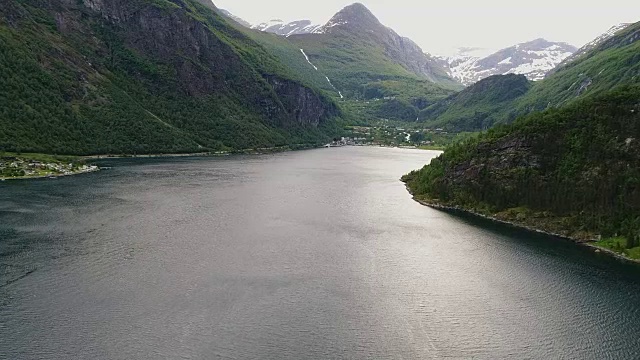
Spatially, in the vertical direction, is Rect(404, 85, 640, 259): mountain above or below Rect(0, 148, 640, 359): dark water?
above

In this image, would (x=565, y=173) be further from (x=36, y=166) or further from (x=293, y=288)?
(x=36, y=166)

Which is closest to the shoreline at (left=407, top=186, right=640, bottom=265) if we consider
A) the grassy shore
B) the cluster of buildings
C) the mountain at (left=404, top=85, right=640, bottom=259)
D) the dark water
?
the mountain at (left=404, top=85, right=640, bottom=259)

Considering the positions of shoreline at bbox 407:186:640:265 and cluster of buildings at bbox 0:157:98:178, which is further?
cluster of buildings at bbox 0:157:98:178

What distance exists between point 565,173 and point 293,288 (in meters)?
74.9

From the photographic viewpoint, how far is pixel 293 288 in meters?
71.3

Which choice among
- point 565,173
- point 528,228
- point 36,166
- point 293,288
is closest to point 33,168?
point 36,166

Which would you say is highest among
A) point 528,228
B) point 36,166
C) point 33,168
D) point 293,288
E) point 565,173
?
point 565,173

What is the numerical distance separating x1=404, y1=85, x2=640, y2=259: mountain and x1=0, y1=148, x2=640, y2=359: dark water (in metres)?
10.3

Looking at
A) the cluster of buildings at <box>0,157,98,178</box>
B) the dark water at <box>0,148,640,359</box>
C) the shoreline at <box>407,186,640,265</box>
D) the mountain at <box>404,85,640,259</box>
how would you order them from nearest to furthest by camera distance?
the dark water at <box>0,148,640,359</box>
the shoreline at <box>407,186,640,265</box>
the mountain at <box>404,85,640,259</box>
the cluster of buildings at <box>0,157,98,178</box>

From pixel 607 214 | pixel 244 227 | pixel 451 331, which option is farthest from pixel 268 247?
pixel 607 214

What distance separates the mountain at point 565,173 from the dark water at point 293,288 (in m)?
10.3

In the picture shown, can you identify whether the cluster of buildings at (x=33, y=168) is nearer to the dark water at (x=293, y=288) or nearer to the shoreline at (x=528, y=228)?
the dark water at (x=293, y=288)

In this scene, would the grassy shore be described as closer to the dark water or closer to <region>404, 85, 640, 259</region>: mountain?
the dark water

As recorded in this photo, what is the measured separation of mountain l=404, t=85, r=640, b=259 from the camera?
331ft
